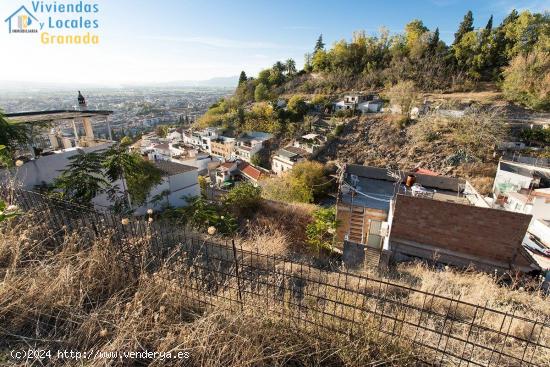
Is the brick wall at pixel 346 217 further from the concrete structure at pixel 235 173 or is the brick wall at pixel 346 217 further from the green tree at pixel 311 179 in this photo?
the concrete structure at pixel 235 173

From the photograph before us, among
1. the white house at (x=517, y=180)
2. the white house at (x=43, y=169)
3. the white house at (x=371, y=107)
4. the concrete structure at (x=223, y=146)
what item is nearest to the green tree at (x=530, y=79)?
the white house at (x=371, y=107)

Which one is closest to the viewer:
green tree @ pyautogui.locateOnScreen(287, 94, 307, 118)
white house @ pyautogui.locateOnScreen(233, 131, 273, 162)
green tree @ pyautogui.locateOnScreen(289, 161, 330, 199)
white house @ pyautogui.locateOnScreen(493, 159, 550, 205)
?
white house @ pyautogui.locateOnScreen(493, 159, 550, 205)

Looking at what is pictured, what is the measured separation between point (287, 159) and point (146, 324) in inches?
886

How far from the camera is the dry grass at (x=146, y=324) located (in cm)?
185

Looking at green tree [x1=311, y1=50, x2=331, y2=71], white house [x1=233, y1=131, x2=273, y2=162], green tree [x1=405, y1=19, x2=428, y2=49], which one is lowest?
white house [x1=233, y1=131, x2=273, y2=162]

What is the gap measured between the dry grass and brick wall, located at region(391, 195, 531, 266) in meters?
5.60

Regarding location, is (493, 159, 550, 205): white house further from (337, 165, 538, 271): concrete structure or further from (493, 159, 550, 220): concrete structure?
(337, 165, 538, 271): concrete structure

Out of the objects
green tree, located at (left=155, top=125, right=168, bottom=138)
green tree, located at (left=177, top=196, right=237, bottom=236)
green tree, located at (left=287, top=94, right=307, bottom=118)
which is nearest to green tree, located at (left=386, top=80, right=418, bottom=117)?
green tree, located at (left=287, top=94, right=307, bottom=118)

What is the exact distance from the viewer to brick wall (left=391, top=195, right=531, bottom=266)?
5.96 meters

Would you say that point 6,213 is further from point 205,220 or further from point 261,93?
point 261,93

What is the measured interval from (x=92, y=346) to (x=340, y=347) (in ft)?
6.13

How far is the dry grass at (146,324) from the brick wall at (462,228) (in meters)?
5.60

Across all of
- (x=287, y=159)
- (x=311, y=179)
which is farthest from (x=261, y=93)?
(x=311, y=179)

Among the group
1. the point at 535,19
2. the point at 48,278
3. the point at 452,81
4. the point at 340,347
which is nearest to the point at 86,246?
the point at 48,278
